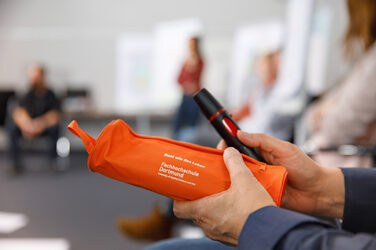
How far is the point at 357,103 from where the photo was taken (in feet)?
2.92

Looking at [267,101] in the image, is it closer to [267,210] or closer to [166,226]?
[267,210]

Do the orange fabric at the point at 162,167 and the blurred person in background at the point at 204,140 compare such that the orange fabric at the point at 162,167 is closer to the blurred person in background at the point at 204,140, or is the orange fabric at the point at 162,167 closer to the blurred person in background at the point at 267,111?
the blurred person in background at the point at 267,111

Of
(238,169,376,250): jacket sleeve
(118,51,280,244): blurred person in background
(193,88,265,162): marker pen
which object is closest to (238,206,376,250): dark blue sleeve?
(238,169,376,250): jacket sleeve

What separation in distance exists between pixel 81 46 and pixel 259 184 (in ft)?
15.6

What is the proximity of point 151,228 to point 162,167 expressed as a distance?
1.44 metres

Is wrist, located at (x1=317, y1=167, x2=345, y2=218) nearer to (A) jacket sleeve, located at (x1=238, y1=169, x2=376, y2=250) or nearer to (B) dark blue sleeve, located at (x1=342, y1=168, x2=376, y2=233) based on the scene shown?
(B) dark blue sleeve, located at (x1=342, y1=168, x2=376, y2=233)

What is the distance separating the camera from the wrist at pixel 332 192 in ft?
1.94

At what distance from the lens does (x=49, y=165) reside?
3740 mm

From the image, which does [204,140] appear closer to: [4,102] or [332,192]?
[332,192]

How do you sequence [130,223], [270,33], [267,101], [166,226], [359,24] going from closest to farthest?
[359,24] → [267,101] → [166,226] → [130,223] → [270,33]

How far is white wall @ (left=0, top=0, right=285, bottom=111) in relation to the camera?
4.65 metres

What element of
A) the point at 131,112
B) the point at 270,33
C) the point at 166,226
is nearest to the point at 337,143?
the point at 166,226

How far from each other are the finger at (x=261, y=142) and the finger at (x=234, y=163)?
78 millimetres

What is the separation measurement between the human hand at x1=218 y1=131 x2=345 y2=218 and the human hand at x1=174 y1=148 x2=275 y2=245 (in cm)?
14
